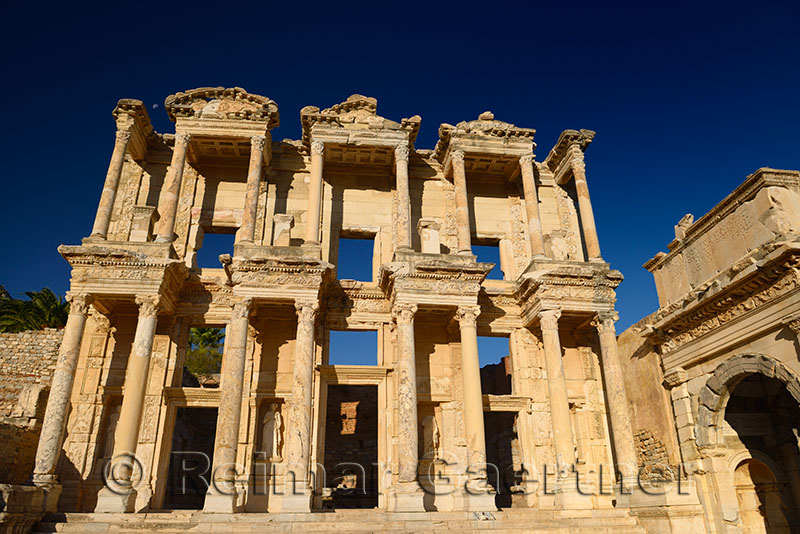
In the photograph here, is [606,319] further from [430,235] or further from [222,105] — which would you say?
[222,105]

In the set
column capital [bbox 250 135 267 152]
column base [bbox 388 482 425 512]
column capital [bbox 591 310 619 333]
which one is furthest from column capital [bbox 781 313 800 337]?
column capital [bbox 250 135 267 152]

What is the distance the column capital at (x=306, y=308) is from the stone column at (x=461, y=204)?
4.17 metres

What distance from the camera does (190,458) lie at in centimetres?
2266

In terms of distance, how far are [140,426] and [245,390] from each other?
2496 millimetres

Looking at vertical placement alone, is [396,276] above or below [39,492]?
above

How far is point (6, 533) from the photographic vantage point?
994cm

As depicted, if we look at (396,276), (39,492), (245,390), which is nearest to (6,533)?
(39,492)

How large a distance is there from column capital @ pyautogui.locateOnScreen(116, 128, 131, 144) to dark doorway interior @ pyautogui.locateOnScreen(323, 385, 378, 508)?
40.9 ft

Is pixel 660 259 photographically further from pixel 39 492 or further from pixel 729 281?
pixel 39 492

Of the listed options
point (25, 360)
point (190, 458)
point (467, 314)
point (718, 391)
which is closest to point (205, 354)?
point (190, 458)

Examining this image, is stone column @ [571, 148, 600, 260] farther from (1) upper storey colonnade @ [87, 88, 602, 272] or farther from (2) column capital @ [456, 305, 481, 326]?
(2) column capital @ [456, 305, 481, 326]

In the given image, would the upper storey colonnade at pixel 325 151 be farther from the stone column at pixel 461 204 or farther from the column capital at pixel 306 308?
the column capital at pixel 306 308

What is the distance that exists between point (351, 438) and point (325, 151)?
12231 mm

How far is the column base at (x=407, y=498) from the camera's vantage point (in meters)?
12.1
